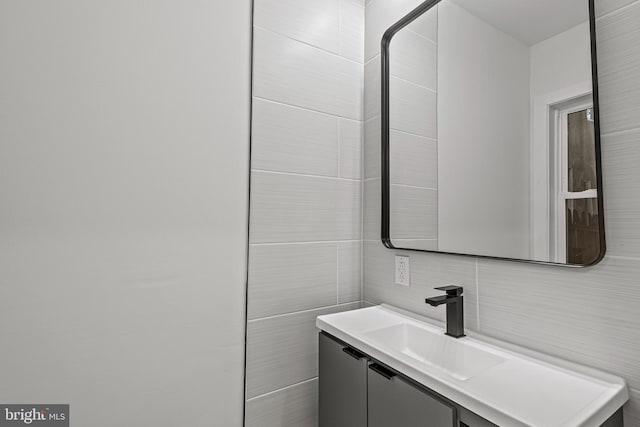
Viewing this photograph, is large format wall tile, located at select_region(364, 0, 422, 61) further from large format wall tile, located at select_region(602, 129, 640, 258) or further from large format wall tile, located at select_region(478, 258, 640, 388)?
large format wall tile, located at select_region(478, 258, 640, 388)

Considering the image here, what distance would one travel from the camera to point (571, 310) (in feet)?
2.54

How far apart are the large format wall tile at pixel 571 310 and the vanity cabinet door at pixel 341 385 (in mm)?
403

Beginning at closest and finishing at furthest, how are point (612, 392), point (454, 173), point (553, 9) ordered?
1. point (612, 392)
2. point (553, 9)
3. point (454, 173)

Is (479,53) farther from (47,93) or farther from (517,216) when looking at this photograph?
(47,93)

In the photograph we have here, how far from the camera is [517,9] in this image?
3.01 ft

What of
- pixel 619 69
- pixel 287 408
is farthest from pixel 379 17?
pixel 287 408

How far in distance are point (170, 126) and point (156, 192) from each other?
22 cm

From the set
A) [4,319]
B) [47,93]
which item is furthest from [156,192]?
[4,319]

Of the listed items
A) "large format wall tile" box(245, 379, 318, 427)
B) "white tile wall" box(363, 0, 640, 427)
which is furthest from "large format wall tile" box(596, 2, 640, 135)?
"large format wall tile" box(245, 379, 318, 427)

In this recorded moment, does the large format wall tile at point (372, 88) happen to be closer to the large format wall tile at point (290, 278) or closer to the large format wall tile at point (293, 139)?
the large format wall tile at point (293, 139)

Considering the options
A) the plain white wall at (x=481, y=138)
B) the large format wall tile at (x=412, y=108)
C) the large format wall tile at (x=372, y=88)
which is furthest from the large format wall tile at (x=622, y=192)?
the large format wall tile at (x=372, y=88)

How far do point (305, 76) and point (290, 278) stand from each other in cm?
80

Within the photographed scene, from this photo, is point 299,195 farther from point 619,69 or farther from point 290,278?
point 619,69

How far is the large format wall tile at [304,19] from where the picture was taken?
1.20 metres
